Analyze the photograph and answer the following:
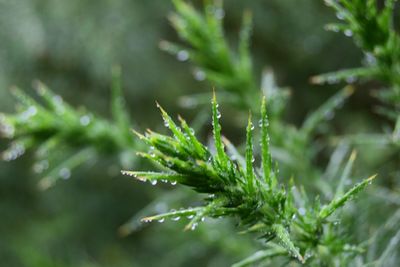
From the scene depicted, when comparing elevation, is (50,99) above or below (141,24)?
below

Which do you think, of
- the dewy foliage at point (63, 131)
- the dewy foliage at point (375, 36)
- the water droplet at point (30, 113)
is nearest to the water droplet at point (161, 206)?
the dewy foliage at point (63, 131)

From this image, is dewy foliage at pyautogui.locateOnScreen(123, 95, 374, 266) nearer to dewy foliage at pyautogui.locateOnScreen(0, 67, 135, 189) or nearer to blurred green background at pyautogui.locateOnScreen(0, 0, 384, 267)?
dewy foliage at pyautogui.locateOnScreen(0, 67, 135, 189)

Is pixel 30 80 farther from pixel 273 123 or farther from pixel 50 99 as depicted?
pixel 273 123

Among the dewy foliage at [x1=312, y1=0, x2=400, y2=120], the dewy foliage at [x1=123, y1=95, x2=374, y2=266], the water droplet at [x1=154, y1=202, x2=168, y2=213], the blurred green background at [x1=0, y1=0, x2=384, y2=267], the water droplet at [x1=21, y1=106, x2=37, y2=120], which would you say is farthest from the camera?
the blurred green background at [x1=0, y1=0, x2=384, y2=267]

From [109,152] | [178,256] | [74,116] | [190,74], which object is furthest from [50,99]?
[190,74]

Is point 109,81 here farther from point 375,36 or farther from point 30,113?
point 375,36

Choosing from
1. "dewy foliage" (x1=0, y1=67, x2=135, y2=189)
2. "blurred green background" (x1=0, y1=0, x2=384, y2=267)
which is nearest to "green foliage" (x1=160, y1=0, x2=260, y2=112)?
"dewy foliage" (x1=0, y1=67, x2=135, y2=189)
